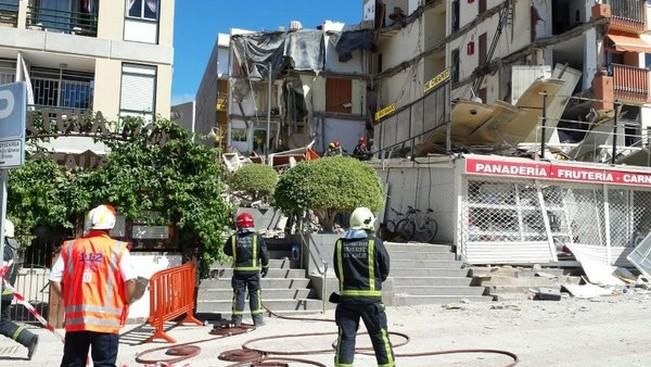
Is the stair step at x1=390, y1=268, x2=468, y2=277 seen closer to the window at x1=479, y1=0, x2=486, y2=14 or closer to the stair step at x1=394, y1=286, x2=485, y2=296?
the stair step at x1=394, y1=286, x2=485, y2=296

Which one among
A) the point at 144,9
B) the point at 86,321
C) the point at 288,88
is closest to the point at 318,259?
the point at 86,321

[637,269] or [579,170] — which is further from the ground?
[579,170]

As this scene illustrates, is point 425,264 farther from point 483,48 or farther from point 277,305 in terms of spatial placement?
point 483,48

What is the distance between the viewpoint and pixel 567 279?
47.7 ft

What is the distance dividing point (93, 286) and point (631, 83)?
23620 millimetres

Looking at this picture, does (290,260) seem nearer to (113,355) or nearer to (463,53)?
(113,355)

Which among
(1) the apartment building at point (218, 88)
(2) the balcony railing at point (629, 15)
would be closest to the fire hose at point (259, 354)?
(2) the balcony railing at point (629, 15)

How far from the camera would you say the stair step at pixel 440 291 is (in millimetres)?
12962

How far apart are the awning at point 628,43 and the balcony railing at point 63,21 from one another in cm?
1838

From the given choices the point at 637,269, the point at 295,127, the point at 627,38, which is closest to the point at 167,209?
the point at 637,269

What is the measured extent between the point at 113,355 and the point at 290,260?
320 inches

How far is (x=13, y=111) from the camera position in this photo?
544 centimetres

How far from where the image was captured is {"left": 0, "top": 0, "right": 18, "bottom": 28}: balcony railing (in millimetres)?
19578

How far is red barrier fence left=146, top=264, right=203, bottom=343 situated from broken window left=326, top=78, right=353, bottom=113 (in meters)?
28.8
